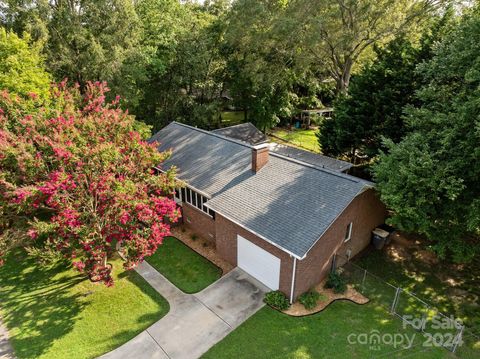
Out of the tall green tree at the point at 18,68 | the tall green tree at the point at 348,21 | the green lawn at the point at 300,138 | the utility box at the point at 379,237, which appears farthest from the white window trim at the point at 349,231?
Result: the tall green tree at the point at 18,68

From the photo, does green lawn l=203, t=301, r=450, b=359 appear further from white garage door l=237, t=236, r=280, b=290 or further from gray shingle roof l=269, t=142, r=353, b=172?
gray shingle roof l=269, t=142, r=353, b=172

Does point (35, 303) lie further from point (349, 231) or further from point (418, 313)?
point (418, 313)

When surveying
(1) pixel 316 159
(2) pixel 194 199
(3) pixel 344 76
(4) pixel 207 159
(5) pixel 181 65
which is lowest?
(2) pixel 194 199

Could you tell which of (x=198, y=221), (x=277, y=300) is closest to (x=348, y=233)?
(x=277, y=300)

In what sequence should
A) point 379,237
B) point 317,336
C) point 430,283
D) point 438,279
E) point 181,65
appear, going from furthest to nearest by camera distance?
1. point 181,65
2. point 379,237
3. point 438,279
4. point 430,283
5. point 317,336

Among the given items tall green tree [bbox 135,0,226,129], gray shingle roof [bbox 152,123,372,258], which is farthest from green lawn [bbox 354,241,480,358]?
tall green tree [bbox 135,0,226,129]

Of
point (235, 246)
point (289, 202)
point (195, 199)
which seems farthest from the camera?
point (195, 199)
